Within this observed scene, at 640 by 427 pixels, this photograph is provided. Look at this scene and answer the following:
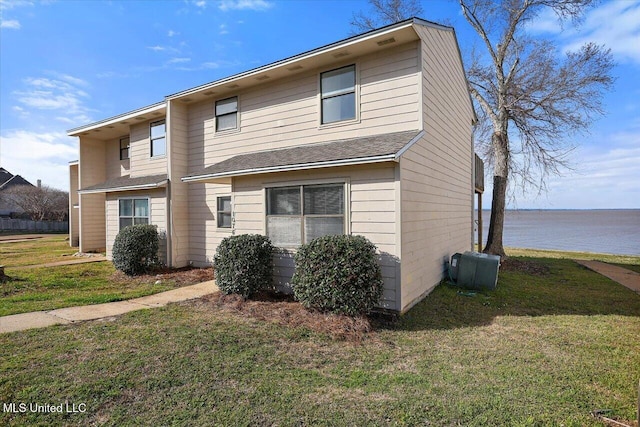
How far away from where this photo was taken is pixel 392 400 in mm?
3178

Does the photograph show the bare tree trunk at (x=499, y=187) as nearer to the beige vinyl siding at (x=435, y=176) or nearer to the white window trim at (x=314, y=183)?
the beige vinyl siding at (x=435, y=176)

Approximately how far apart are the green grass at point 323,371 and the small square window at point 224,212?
4057 mm

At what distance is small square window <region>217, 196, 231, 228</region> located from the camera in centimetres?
973

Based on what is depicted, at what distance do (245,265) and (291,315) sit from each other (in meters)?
1.55

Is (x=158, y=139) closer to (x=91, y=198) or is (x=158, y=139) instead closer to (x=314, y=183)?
(x=91, y=198)

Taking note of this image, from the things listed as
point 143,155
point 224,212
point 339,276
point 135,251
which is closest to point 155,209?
point 135,251

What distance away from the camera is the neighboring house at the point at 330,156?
20.1 ft

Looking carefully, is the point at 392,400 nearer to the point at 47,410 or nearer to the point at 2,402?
the point at 47,410

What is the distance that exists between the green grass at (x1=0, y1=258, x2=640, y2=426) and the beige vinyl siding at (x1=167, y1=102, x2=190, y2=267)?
4.61 m

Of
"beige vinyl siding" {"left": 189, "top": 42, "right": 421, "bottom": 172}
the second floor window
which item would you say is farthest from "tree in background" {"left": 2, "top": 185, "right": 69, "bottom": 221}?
"beige vinyl siding" {"left": 189, "top": 42, "right": 421, "bottom": 172}

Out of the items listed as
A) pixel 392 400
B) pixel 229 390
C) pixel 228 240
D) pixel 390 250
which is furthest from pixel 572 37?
pixel 229 390

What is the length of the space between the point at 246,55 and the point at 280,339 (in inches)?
455

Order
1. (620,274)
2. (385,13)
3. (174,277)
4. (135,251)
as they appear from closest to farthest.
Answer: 1. (174,277)
2. (135,251)
3. (620,274)
4. (385,13)

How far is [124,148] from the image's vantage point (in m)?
13.9
